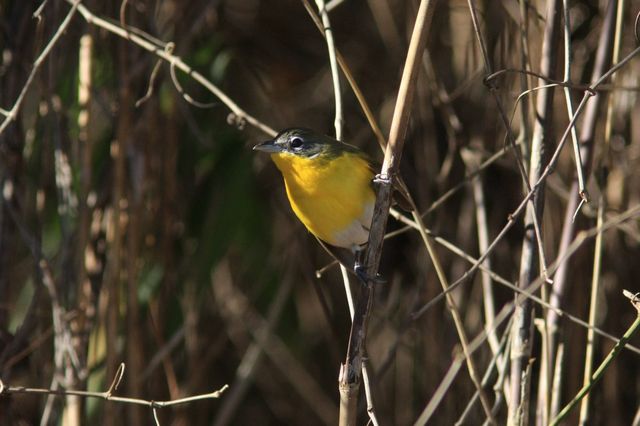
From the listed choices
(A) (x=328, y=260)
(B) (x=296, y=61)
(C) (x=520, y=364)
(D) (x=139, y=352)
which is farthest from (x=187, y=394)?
(B) (x=296, y=61)

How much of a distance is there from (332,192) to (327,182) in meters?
0.04

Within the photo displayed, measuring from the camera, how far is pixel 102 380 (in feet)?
9.93

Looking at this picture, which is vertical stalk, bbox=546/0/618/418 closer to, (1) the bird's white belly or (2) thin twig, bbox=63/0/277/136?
(1) the bird's white belly

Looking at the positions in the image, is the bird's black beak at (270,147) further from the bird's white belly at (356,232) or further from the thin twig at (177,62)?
the bird's white belly at (356,232)

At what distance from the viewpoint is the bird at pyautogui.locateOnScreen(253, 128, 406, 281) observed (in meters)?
2.71

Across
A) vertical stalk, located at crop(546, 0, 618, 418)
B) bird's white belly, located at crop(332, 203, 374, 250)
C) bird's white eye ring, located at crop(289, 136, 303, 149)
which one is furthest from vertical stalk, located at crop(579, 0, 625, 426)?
bird's white eye ring, located at crop(289, 136, 303, 149)

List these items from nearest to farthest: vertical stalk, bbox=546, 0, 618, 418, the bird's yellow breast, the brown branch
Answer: the brown branch < vertical stalk, bbox=546, 0, 618, 418 < the bird's yellow breast

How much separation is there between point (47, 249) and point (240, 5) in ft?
6.35

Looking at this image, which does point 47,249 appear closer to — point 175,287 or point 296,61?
point 175,287

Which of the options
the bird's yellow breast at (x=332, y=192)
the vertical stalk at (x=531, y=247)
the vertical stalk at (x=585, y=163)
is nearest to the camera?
the vertical stalk at (x=531, y=247)

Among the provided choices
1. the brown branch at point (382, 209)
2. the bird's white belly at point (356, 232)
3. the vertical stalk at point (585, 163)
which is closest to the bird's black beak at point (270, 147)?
the bird's white belly at point (356, 232)

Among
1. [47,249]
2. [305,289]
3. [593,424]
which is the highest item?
[47,249]

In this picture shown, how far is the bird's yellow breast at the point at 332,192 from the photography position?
2707mm

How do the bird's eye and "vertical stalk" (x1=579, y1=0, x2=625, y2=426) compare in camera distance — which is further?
the bird's eye
